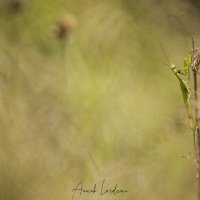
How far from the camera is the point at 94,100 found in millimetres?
1513

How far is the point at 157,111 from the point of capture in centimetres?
151

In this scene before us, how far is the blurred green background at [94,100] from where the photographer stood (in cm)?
113

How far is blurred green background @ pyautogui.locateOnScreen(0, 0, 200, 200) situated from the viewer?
1.13 m

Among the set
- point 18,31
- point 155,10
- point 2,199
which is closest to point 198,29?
point 155,10

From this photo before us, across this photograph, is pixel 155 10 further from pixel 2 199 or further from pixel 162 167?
pixel 2 199

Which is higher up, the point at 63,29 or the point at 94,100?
the point at 63,29
